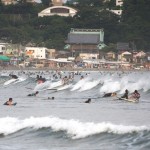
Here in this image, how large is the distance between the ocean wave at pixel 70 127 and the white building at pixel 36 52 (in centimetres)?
10460

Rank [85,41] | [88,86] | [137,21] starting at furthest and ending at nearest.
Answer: [137,21], [85,41], [88,86]

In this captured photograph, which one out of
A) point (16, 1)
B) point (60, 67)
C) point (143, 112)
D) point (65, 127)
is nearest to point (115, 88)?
point (143, 112)

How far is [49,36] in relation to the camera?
143125mm

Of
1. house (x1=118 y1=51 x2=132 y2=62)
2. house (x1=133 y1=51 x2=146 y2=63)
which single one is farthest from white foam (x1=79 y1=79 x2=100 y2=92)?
house (x1=118 y1=51 x2=132 y2=62)

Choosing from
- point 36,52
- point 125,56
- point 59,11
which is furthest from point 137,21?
point 59,11

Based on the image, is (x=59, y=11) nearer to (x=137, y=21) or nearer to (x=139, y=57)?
(x=137, y=21)

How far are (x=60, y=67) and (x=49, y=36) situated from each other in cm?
1229

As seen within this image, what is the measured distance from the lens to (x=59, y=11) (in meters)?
167

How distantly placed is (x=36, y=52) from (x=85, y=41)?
28.7ft

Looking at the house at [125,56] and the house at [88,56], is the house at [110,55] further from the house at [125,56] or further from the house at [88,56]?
the house at [88,56]

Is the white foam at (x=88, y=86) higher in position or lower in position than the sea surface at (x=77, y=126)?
lower

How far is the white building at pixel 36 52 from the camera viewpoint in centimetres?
13612

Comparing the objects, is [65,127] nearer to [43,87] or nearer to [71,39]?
[43,87]

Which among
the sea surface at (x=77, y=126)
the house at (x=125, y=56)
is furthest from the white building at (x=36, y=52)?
the sea surface at (x=77, y=126)
